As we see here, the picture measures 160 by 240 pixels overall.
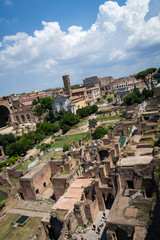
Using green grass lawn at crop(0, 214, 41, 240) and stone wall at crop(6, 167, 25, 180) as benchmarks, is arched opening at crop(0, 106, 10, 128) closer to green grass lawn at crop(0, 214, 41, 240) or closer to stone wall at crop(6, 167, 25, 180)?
stone wall at crop(6, 167, 25, 180)

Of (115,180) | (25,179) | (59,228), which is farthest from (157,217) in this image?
(25,179)

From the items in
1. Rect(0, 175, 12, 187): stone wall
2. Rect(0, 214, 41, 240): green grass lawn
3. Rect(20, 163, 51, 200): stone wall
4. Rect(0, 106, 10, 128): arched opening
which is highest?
Rect(0, 106, 10, 128): arched opening

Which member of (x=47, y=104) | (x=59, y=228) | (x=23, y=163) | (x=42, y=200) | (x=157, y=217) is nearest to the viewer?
(x=157, y=217)

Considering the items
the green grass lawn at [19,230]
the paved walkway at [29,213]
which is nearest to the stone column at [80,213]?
the paved walkway at [29,213]

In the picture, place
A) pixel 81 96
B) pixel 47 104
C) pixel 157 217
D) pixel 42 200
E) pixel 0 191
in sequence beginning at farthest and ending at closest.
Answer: pixel 81 96 < pixel 47 104 < pixel 0 191 < pixel 42 200 < pixel 157 217

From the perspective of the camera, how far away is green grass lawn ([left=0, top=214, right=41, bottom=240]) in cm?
1997

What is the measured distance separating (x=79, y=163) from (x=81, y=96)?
206 feet

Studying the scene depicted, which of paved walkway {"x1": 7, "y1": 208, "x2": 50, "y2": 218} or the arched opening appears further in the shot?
the arched opening

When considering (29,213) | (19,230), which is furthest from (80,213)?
(29,213)

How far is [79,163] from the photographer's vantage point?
26.8m

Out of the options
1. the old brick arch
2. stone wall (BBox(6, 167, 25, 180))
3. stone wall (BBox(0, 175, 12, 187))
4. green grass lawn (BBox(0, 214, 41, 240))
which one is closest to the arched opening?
the old brick arch

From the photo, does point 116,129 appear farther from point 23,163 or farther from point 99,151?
point 23,163

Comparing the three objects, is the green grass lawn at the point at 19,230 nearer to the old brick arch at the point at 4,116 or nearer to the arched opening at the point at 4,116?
the old brick arch at the point at 4,116

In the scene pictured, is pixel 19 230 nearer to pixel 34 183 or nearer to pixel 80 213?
pixel 34 183
